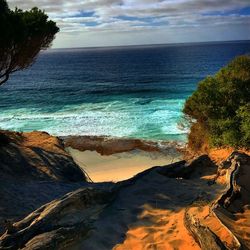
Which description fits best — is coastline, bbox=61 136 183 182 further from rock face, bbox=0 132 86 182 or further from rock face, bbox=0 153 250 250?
rock face, bbox=0 153 250 250

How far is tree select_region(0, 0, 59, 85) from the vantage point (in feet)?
60.3

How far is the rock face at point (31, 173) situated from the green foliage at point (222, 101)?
26.8ft

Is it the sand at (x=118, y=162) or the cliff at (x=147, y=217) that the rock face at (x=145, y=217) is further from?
the sand at (x=118, y=162)

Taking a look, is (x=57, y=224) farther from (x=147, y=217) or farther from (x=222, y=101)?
(x=222, y=101)

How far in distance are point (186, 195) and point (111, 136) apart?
871 inches

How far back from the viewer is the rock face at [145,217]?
8195 mm

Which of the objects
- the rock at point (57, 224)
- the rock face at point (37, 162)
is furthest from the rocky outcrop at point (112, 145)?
the rock at point (57, 224)

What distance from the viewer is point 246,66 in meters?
23.0

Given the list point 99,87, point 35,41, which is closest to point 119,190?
point 35,41

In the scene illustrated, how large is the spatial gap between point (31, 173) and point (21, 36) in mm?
7380

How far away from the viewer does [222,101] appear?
21.8 meters

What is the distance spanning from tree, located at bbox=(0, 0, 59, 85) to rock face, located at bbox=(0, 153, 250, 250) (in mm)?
10760

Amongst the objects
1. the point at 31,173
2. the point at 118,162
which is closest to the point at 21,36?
the point at 31,173

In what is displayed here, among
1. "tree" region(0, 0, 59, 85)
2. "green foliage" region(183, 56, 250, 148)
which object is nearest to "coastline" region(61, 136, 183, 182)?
"green foliage" region(183, 56, 250, 148)
